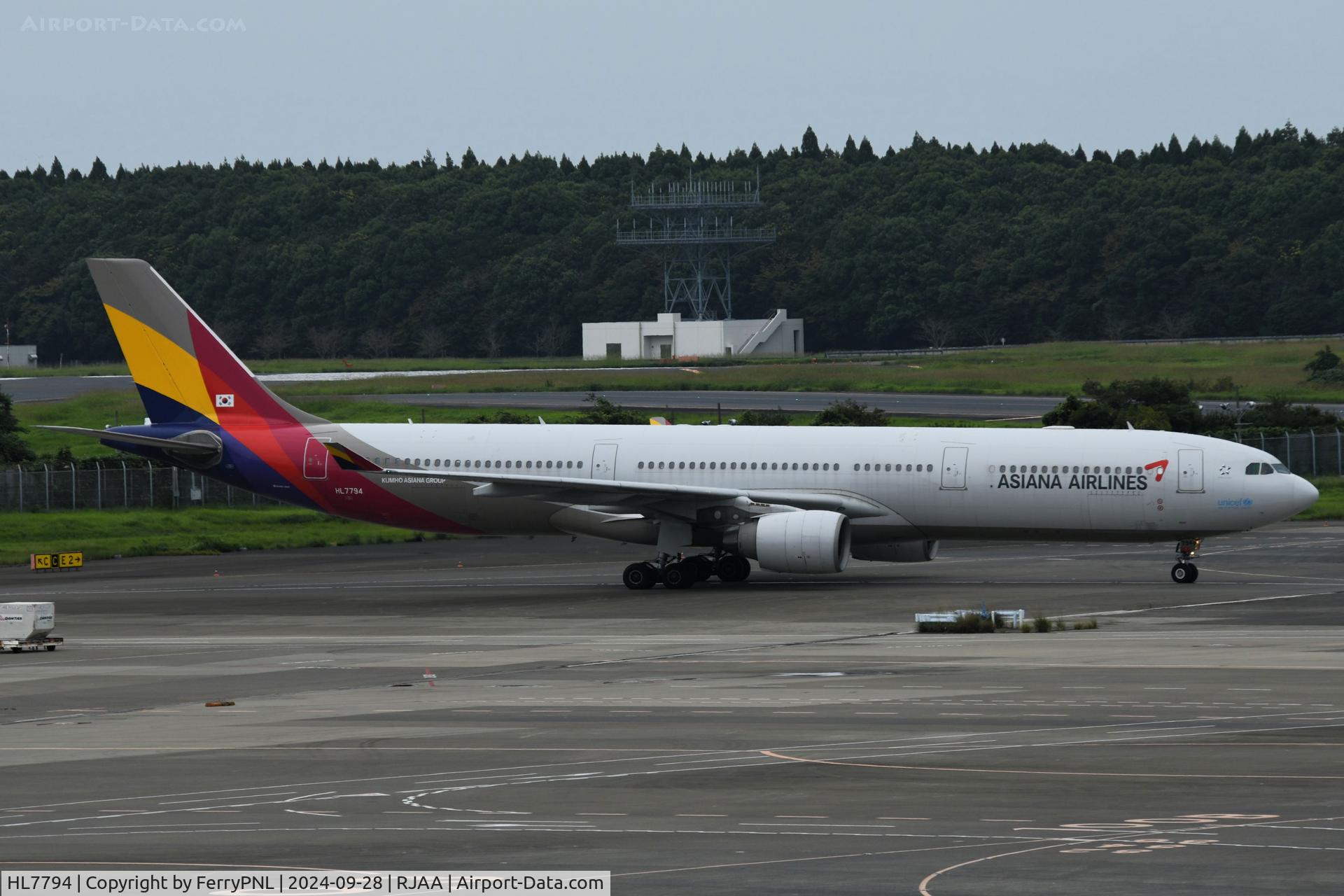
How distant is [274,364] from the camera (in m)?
136

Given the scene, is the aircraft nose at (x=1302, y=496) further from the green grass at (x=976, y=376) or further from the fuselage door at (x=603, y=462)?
the green grass at (x=976, y=376)

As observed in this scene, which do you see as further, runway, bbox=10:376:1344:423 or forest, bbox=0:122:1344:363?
forest, bbox=0:122:1344:363

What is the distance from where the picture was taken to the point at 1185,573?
42.2 meters

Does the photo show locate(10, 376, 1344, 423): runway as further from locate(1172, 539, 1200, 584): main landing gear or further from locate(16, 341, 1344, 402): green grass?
locate(1172, 539, 1200, 584): main landing gear

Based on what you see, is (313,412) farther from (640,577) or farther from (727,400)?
A: (640,577)

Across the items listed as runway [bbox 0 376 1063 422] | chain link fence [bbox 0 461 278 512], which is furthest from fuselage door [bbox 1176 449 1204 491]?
runway [bbox 0 376 1063 422]

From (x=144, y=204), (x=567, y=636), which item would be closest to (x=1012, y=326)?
(x=144, y=204)

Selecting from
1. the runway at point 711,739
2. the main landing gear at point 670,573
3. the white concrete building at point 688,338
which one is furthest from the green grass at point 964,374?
the runway at point 711,739

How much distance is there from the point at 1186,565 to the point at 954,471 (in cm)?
564

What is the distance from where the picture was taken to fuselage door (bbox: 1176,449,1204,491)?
41375mm

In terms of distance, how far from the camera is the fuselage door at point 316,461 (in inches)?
1774

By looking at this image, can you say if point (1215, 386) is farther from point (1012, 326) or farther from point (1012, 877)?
point (1012, 877)

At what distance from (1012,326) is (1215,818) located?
452 feet

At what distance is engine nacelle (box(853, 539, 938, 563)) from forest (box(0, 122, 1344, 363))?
103059 mm
